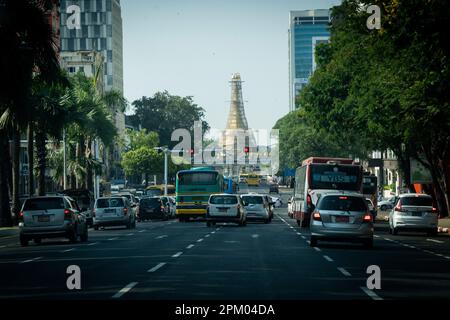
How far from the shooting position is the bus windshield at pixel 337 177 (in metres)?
46.2

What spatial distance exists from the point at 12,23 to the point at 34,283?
15.5 meters

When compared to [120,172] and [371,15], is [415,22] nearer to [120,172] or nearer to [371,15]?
[371,15]

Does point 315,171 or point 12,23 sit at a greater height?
point 12,23

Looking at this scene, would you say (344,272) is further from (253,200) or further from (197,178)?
(197,178)

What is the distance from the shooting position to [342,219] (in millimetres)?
30047

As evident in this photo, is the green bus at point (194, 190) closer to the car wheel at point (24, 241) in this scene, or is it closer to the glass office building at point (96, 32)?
the car wheel at point (24, 241)

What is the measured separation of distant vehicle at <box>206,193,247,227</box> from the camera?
164 feet

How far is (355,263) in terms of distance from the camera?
23766 mm

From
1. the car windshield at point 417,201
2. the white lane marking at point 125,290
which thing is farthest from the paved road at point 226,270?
the car windshield at point 417,201

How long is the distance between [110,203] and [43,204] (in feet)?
54.6

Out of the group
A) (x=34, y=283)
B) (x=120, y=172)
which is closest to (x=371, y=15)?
(x=34, y=283)

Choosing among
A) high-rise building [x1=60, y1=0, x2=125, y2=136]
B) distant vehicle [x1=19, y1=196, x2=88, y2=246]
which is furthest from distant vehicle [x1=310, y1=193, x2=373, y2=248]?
high-rise building [x1=60, y1=0, x2=125, y2=136]

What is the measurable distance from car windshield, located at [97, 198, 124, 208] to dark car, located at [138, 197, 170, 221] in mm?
14665

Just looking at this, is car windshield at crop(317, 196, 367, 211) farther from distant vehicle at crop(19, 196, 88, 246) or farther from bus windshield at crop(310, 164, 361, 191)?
bus windshield at crop(310, 164, 361, 191)
